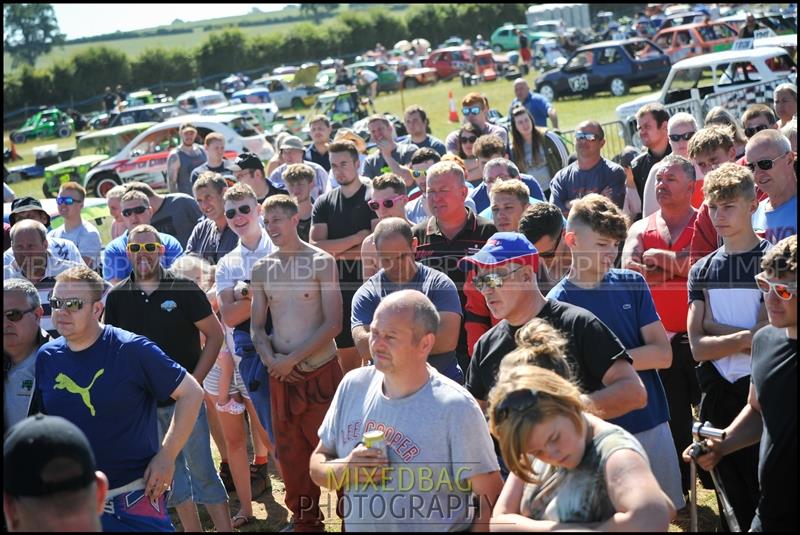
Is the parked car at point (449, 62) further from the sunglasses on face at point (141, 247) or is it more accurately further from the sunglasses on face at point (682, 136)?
the sunglasses on face at point (141, 247)

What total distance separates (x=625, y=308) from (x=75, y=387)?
8.77 ft

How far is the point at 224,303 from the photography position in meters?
6.54

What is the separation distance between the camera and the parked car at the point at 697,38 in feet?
122

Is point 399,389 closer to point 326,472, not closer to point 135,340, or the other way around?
point 326,472

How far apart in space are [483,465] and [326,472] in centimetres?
68

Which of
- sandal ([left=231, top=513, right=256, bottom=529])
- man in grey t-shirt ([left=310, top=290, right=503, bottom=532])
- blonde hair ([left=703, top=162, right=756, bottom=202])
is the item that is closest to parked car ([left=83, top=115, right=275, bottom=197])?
sandal ([left=231, top=513, right=256, bottom=529])

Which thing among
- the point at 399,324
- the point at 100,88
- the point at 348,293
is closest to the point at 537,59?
the point at 100,88

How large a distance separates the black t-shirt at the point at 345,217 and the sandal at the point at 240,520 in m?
2.02

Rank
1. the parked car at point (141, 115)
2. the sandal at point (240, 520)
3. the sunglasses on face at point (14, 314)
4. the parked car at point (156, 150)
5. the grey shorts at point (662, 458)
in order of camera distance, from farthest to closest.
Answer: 1. the parked car at point (141, 115)
2. the parked car at point (156, 150)
3. the sandal at point (240, 520)
4. the sunglasses on face at point (14, 314)
5. the grey shorts at point (662, 458)

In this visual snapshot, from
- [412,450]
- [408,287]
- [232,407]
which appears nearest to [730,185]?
[408,287]

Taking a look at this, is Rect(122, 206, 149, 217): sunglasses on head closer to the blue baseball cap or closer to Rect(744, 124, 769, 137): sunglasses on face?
the blue baseball cap

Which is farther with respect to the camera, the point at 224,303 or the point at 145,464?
the point at 224,303

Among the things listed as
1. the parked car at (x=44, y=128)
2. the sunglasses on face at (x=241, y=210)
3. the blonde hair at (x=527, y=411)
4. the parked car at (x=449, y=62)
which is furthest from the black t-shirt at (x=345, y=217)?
the parked car at (x=449, y=62)

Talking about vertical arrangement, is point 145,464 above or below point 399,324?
below
